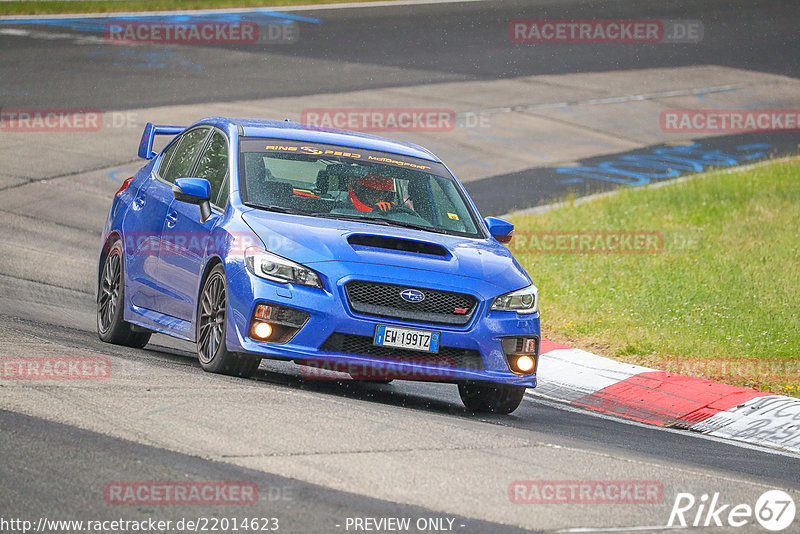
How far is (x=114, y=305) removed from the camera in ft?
34.0

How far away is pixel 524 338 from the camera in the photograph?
875 centimetres

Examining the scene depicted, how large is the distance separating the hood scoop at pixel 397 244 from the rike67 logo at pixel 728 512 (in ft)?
8.99

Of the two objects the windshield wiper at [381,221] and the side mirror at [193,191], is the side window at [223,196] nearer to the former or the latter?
the side mirror at [193,191]

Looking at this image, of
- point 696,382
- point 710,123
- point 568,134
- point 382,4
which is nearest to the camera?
point 696,382

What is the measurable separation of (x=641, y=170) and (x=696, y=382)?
12160 millimetres

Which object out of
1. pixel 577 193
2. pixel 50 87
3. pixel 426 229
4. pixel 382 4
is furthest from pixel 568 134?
pixel 426 229

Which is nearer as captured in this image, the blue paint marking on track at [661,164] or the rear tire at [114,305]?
the rear tire at [114,305]

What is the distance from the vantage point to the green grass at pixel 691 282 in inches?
463

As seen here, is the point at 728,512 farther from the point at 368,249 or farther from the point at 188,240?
the point at 188,240

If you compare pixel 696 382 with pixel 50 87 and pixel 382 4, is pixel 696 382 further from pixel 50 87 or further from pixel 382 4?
pixel 382 4

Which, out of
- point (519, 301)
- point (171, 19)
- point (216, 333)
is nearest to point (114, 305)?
point (216, 333)

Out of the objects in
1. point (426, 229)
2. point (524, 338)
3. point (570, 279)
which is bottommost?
point (570, 279)

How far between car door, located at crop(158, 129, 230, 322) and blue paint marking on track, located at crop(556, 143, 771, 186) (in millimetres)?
12267

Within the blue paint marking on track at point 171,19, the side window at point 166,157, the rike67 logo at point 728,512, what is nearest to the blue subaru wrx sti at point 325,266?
the side window at point 166,157
